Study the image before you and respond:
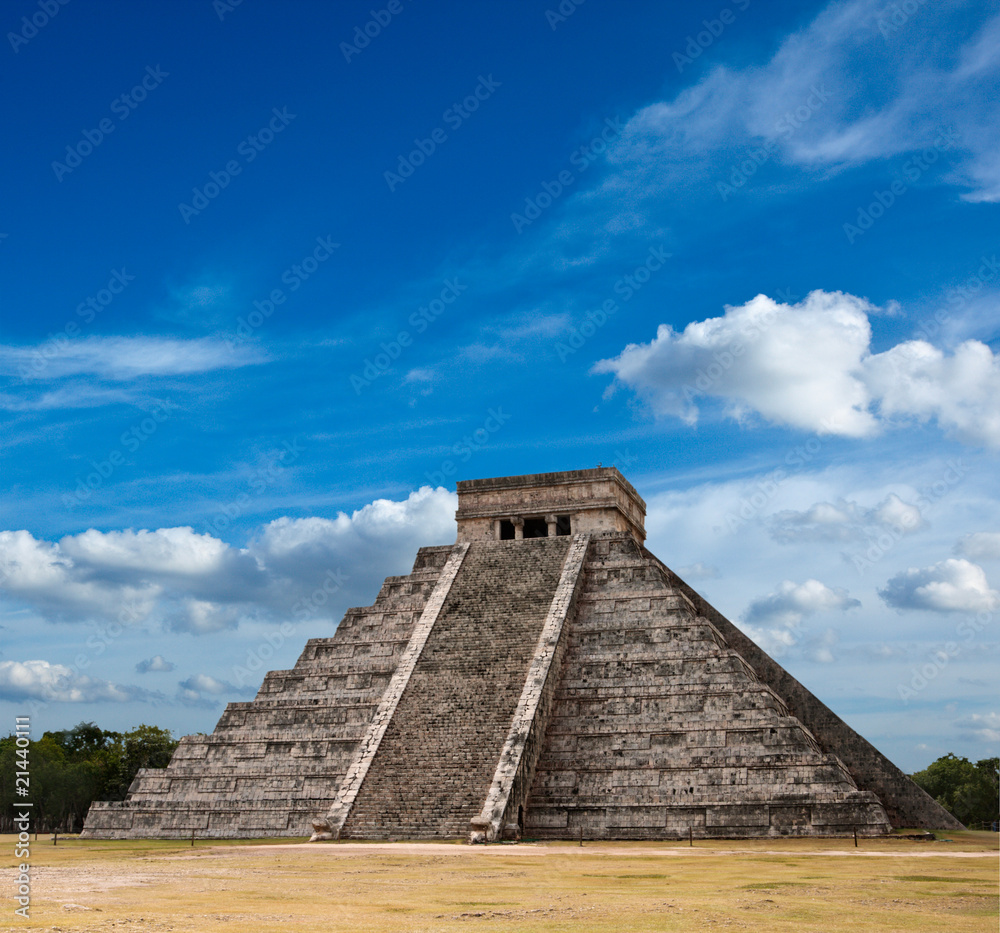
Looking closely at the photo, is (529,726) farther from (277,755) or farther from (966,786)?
(966,786)

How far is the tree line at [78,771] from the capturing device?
125 feet

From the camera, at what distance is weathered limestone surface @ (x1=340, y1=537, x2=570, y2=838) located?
1936cm

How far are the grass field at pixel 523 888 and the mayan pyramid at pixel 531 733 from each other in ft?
6.23

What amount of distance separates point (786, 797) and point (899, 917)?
439 inches

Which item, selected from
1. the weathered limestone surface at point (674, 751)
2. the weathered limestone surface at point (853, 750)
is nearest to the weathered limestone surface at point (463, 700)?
the weathered limestone surface at point (674, 751)

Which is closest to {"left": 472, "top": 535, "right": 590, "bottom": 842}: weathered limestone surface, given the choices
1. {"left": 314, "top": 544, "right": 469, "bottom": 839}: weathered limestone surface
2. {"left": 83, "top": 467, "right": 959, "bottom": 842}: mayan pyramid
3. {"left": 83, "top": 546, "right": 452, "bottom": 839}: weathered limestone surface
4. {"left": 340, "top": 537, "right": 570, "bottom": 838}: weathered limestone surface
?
{"left": 83, "top": 467, "right": 959, "bottom": 842}: mayan pyramid

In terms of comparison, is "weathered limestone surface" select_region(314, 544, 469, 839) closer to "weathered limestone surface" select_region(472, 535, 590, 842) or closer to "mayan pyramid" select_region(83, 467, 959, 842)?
"mayan pyramid" select_region(83, 467, 959, 842)

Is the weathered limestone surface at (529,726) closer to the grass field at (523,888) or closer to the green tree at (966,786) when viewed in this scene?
the grass field at (523,888)

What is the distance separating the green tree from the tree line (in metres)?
31.1

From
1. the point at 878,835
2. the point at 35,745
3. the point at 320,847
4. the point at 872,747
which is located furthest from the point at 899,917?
the point at 35,745

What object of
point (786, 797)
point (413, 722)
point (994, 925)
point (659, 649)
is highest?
point (659, 649)

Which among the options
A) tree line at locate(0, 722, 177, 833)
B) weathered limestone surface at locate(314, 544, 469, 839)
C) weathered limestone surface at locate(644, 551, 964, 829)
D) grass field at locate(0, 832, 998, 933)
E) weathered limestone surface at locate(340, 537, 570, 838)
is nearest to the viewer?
grass field at locate(0, 832, 998, 933)

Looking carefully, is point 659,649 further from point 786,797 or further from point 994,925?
point 994,925

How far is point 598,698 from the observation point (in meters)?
21.8
